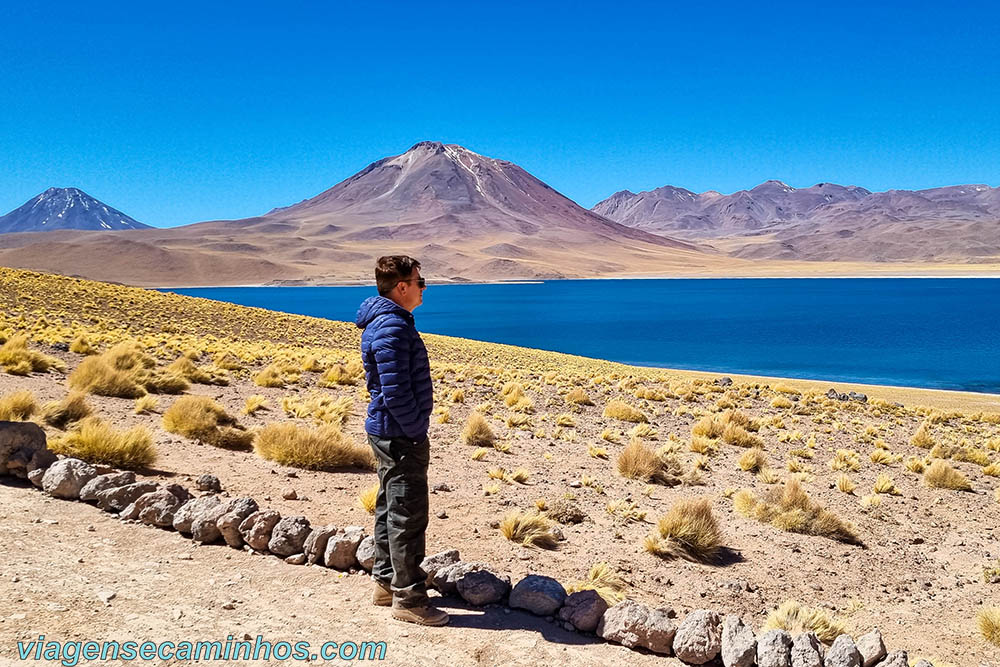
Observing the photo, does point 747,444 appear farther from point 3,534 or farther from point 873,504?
point 3,534

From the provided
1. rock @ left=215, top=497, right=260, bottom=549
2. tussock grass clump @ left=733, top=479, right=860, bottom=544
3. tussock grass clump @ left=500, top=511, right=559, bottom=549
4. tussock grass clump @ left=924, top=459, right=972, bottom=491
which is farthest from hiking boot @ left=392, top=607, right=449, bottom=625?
tussock grass clump @ left=924, top=459, right=972, bottom=491

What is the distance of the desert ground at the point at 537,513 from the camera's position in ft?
13.0

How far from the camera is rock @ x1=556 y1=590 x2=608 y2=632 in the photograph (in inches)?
164

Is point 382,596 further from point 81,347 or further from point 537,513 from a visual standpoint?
point 81,347

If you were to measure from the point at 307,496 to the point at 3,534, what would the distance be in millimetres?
2526

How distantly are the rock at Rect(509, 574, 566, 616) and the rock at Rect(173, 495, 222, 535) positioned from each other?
237 centimetres

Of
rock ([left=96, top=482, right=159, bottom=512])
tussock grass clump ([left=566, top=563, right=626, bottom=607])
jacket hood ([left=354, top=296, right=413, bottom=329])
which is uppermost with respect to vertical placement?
jacket hood ([left=354, top=296, right=413, bottom=329])

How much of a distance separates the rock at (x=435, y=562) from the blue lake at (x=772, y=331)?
3445 centimetres

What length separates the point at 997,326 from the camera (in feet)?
200

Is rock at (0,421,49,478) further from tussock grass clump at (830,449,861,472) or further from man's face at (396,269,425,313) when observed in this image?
tussock grass clump at (830,449,861,472)

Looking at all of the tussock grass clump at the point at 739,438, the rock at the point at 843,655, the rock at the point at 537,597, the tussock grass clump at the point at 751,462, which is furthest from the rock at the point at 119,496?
the tussock grass clump at the point at 739,438

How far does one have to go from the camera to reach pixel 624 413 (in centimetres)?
1329

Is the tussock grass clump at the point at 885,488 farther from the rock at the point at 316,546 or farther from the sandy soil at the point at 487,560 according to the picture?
the rock at the point at 316,546

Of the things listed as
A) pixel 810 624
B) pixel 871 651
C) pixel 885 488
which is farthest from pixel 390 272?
pixel 885 488
